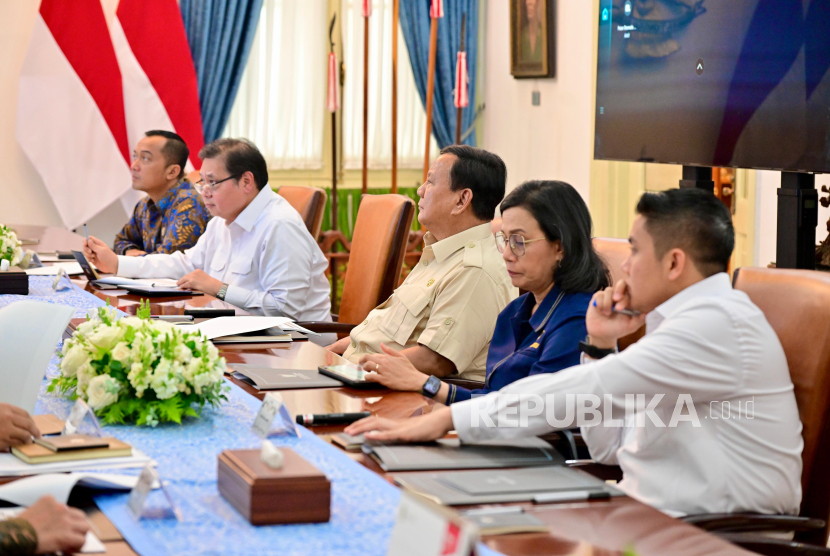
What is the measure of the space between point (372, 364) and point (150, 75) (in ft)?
14.2

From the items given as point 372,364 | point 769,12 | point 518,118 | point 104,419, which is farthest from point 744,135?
point 518,118

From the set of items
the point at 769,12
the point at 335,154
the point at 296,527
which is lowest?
the point at 296,527

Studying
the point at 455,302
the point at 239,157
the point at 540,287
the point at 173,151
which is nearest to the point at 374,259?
the point at 239,157

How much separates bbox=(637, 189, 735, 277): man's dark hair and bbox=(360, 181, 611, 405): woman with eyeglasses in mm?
458

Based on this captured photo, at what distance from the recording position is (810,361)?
1.70m

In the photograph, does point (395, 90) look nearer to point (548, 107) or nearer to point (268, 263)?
point (548, 107)

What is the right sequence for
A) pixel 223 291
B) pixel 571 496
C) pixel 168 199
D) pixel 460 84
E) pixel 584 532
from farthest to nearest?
pixel 460 84, pixel 168 199, pixel 223 291, pixel 571 496, pixel 584 532

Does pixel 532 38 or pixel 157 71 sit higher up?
pixel 532 38

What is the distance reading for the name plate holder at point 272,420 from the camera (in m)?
1.59

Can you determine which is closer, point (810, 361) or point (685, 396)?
point (685, 396)

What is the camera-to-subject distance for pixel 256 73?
20.5ft

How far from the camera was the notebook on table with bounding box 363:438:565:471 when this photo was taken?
4.82 feet

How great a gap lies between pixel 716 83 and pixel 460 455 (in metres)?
2.18

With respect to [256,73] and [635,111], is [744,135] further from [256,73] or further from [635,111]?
[256,73]
